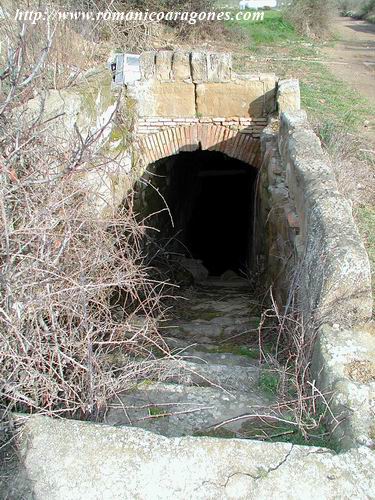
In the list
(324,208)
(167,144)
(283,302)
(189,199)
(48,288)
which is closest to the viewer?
(48,288)

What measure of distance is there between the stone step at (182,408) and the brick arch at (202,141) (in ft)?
13.6

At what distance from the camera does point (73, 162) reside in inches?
106

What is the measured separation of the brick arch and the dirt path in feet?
14.5

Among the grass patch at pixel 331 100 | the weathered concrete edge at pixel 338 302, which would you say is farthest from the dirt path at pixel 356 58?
the weathered concrete edge at pixel 338 302

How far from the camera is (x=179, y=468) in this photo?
2229mm

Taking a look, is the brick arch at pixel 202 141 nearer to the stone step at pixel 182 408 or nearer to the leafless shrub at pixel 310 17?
the stone step at pixel 182 408

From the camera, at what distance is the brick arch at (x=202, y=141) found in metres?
6.61

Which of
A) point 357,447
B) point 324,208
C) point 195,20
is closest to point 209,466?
point 357,447

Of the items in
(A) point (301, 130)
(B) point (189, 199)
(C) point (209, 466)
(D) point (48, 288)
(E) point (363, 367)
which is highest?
(A) point (301, 130)

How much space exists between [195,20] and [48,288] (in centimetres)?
1224

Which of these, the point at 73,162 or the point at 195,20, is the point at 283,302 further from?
the point at 195,20

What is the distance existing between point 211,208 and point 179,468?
34.5 ft

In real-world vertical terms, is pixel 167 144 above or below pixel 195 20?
below

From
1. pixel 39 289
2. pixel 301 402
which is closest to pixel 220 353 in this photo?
pixel 301 402
